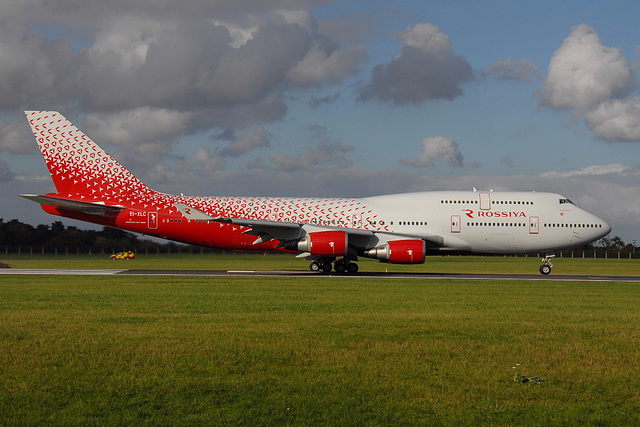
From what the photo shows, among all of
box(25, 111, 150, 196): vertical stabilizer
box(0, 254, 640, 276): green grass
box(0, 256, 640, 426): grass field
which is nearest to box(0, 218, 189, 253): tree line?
box(0, 254, 640, 276): green grass

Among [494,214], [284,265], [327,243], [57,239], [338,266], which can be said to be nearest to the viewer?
[327,243]

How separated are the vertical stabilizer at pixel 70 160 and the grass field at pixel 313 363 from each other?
18440mm

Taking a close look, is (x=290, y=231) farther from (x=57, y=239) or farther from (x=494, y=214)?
(x=57, y=239)

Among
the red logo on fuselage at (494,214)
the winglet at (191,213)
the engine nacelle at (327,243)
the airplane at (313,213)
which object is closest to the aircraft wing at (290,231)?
the winglet at (191,213)

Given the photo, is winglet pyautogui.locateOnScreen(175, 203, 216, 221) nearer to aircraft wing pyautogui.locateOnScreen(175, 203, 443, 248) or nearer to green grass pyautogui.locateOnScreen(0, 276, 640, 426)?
aircraft wing pyautogui.locateOnScreen(175, 203, 443, 248)

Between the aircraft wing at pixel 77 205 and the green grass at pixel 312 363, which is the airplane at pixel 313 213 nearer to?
the aircraft wing at pixel 77 205

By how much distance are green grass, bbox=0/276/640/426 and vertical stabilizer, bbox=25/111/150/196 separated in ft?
60.5

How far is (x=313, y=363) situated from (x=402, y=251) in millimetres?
21689

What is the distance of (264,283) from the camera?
75.8 ft

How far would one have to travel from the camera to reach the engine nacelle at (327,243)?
29438 mm

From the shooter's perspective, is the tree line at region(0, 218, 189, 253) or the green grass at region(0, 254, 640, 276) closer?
the green grass at region(0, 254, 640, 276)

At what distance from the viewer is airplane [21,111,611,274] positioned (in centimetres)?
3256

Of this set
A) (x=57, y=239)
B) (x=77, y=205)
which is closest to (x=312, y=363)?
(x=77, y=205)

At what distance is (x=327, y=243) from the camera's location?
A: 96.6 feet
